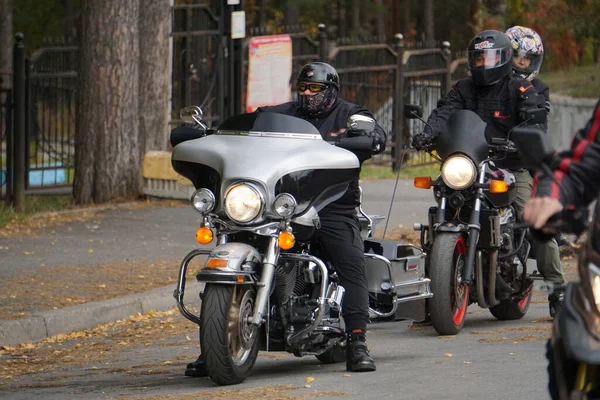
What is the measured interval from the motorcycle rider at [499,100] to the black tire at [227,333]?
229cm

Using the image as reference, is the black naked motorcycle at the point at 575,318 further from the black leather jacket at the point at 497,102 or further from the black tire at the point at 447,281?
the black leather jacket at the point at 497,102

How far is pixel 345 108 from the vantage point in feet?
26.2

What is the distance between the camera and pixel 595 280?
401 centimetres

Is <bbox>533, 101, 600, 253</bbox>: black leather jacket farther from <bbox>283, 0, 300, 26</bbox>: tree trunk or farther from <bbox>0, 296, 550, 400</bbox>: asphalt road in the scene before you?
<bbox>283, 0, 300, 26</bbox>: tree trunk

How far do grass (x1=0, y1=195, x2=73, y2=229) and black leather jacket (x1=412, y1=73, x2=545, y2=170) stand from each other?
20.9 feet

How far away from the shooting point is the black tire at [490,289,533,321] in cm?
948

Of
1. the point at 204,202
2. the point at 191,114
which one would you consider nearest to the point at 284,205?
the point at 204,202

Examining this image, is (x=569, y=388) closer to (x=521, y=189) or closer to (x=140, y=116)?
(x=521, y=189)

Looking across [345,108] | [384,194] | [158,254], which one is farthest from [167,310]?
[384,194]

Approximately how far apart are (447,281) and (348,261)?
3.98ft

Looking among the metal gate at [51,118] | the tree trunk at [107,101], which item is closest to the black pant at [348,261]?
the tree trunk at [107,101]

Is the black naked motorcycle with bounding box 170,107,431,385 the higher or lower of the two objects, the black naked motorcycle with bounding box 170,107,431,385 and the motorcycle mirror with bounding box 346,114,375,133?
the lower

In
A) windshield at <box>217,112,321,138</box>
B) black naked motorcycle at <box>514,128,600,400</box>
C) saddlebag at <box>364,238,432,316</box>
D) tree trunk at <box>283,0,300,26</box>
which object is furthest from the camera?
tree trunk at <box>283,0,300,26</box>

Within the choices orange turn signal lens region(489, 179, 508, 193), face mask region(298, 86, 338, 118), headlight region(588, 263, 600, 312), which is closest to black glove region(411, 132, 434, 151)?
orange turn signal lens region(489, 179, 508, 193)
